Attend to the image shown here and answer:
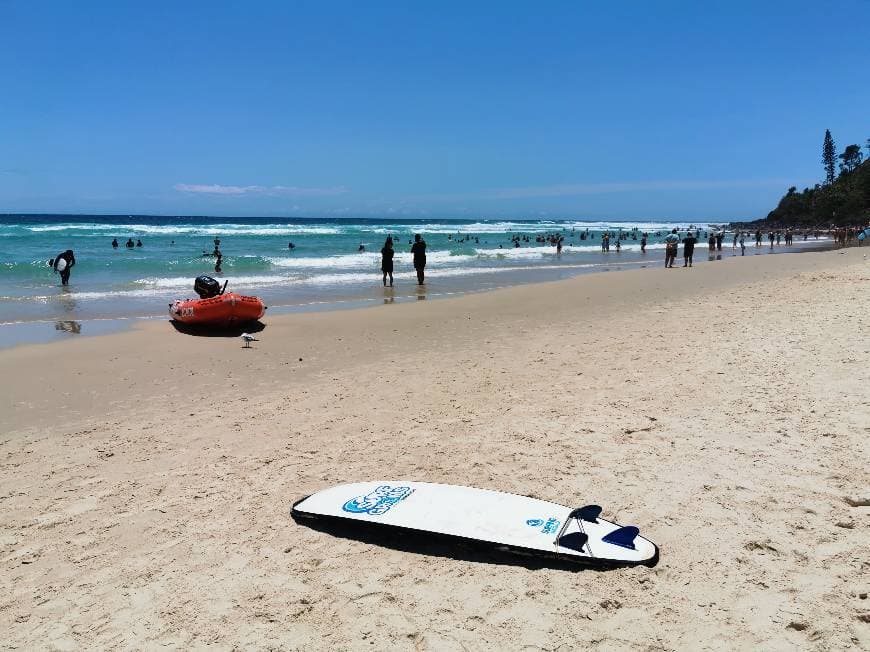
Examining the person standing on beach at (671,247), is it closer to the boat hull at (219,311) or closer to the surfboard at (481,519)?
the boat hull at (219,311)

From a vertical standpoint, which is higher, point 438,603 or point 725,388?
point 725,388

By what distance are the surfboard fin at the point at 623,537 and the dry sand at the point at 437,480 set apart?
0.59 ft

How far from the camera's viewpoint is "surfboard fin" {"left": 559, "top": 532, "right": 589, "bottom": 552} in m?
3.46

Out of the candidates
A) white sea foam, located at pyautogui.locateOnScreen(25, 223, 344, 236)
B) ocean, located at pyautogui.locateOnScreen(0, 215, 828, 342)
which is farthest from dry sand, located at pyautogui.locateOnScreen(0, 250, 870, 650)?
white sea foam, located at pyautogui.locateOnScreen(25, 223, 344, 236)

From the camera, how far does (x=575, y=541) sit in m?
3.48

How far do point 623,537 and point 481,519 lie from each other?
0.85 meters

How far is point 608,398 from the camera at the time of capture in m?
6.36

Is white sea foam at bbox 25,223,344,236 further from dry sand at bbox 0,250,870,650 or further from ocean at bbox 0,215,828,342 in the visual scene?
dry sand at bbox 0,250,870,650

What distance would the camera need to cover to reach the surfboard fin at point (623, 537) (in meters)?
3.48

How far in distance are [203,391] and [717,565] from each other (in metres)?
6.01

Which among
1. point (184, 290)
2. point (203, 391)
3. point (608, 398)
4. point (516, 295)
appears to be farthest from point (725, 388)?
point (184, 290)

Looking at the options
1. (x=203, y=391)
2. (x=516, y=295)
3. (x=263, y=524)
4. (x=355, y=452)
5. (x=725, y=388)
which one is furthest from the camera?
(x=516, y=295)

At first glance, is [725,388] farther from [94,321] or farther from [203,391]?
[94,321]

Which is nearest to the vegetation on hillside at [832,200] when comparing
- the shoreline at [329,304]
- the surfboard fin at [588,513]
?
the shoreline at [329,304]
